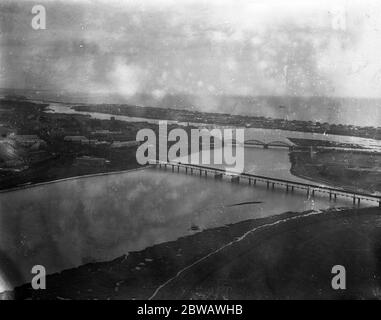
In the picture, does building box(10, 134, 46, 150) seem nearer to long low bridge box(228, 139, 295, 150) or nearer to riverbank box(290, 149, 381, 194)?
long low bridge box(228, 139, 295, 150)

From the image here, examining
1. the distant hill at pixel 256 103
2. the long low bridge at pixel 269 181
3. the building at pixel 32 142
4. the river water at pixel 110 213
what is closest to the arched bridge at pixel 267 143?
the long low bridge at pixel 269 181

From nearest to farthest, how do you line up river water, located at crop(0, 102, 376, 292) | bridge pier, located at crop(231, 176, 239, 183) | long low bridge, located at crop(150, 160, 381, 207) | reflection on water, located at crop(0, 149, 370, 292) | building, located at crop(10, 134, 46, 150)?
river water, located at crop(0, 102, 376, 292) → reflection on water, located at crop(0, 149, 370, 292) → building, located at crop(10, 134, 46, 150) → long low bridge, located at crop(150, 160, 381, 207) → bridge pier, located at crop(231, 176, 239, 183)

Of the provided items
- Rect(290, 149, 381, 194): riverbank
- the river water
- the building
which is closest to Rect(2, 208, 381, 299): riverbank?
the river water

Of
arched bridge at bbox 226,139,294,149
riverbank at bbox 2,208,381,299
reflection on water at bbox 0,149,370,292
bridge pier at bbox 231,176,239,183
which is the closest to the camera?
riverbank at bbox 2,208,381,299

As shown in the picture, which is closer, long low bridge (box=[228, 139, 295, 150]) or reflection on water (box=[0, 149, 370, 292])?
reflection on water (box=[0, 149, 370, 292])

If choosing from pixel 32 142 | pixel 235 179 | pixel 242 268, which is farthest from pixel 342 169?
pixel 32 142

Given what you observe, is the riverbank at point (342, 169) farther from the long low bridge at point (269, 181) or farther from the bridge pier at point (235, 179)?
the bridge pier at point (235, 179)

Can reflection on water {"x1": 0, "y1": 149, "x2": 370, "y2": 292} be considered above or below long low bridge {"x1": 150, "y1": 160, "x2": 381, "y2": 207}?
below

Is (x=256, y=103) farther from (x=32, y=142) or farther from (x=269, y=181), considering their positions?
(x=32, y=142)
